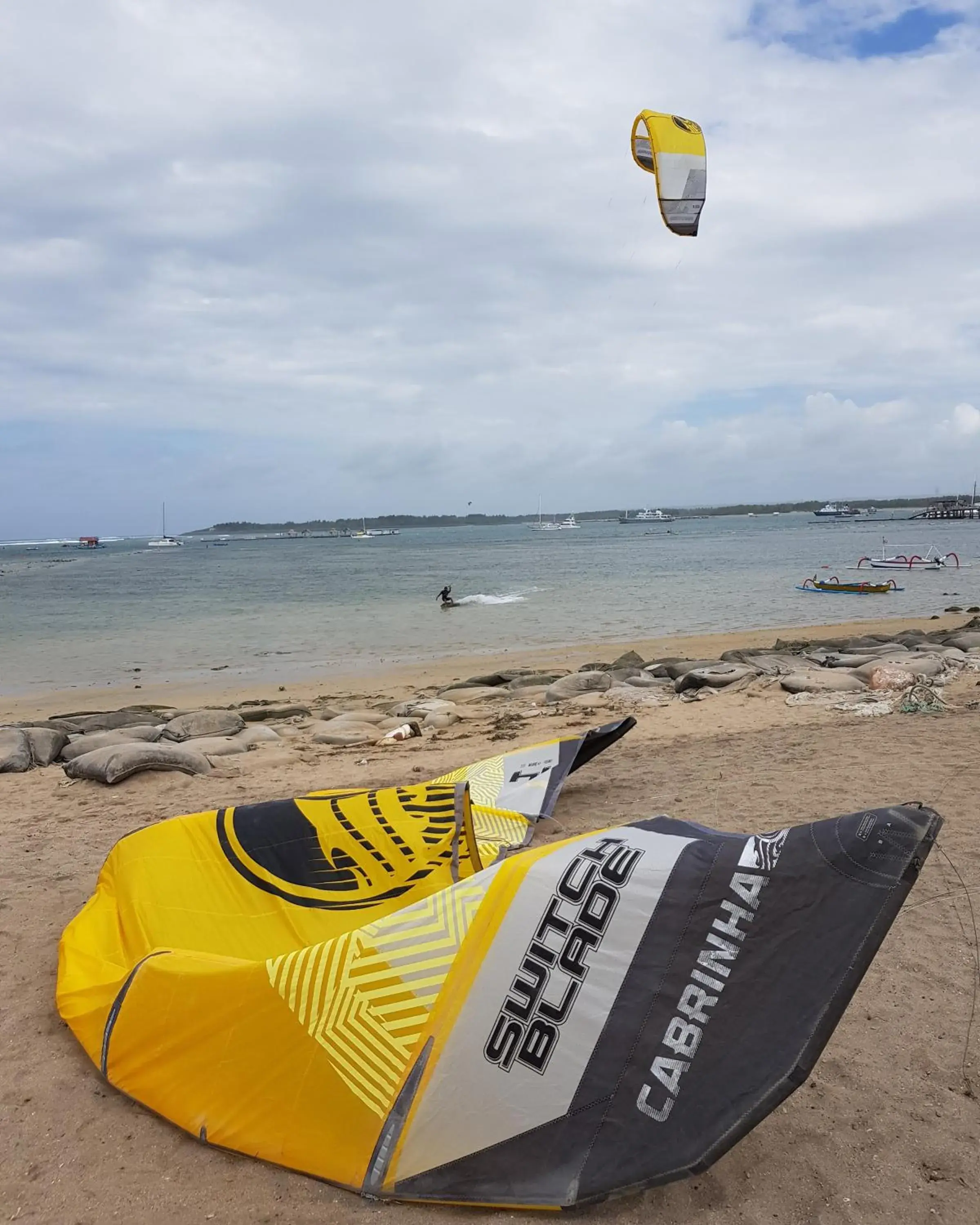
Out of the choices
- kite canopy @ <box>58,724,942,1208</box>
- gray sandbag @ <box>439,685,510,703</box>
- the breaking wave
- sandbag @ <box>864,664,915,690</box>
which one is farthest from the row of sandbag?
the breaking wave

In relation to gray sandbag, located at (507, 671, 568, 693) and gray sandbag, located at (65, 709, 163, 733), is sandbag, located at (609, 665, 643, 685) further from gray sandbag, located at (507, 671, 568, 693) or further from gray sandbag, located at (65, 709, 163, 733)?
gray sandbag, located at (65, 709, 163, 733)

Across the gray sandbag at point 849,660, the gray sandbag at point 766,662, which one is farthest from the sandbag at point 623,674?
the gray sandbag at point 849,660

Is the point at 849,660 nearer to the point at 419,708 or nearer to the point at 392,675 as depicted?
the point at 419,708

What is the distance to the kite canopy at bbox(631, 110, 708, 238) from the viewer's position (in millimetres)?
10367

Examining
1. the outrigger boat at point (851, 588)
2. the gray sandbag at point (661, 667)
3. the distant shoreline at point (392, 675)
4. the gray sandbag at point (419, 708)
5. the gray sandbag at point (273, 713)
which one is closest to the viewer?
the gray sandbag at point (419, 708)

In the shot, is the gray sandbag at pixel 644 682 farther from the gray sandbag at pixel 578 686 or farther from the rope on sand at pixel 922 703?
the rope on sand at pixel 922 703

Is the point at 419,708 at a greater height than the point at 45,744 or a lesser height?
lesser

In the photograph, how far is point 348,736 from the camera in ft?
31.0

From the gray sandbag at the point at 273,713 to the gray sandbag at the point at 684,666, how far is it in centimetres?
535

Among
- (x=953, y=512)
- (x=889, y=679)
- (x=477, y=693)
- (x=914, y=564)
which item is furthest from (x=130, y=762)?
(x=953, y=512)

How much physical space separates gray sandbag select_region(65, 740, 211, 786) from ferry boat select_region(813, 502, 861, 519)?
473 feet

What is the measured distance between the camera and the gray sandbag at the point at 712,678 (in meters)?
10.8

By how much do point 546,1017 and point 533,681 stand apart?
33.9 feet

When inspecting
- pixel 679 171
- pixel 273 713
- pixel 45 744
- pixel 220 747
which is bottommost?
pixel 273 713
